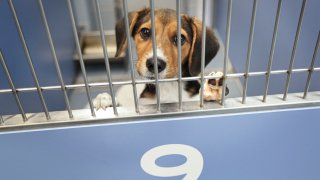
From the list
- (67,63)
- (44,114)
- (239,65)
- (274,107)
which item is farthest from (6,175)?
(239,65)

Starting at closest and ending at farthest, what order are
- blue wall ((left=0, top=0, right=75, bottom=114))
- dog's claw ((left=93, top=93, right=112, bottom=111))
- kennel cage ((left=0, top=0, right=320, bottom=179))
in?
1. kennel cage ((left=0, top=0, right=320, bottom=179))
2. dog's claw ((left=93, top=93, right=112, bottom=111))
3. blue wall ((left=0, top=0, right=75, bottom=114))

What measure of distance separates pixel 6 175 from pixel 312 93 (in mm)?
660

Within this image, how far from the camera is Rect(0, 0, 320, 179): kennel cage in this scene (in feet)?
1.91

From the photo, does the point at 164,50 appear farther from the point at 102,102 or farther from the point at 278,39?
the point at 278,39

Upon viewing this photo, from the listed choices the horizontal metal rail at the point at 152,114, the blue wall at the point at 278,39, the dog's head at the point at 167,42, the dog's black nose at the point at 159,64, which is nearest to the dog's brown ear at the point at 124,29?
the dog's head at the point at 167,42

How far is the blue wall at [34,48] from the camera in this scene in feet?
2.61

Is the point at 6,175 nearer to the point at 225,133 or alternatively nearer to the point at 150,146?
the point at 150,146

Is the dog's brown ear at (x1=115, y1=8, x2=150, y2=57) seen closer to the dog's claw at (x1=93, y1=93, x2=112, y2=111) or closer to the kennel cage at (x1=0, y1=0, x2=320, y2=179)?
the kennel cage at (x1=0, y1=0, x2=320, y2=179)

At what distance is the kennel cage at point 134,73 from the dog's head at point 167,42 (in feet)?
0.15

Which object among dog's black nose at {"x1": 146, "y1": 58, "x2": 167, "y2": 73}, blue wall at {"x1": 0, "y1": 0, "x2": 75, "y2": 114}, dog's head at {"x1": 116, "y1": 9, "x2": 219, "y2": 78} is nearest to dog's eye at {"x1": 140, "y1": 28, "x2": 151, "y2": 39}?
dog's head at {"x1": 116, "y1": 9, "x2": 219, "y2": 78}

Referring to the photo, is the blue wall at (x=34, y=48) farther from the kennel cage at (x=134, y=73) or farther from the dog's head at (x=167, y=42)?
the dog's head at (x=167, y=42)

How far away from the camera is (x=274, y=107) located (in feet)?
2.06

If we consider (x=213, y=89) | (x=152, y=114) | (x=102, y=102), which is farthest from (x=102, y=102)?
(x=213, y=89)

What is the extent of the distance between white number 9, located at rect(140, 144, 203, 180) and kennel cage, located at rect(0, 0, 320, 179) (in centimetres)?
3
